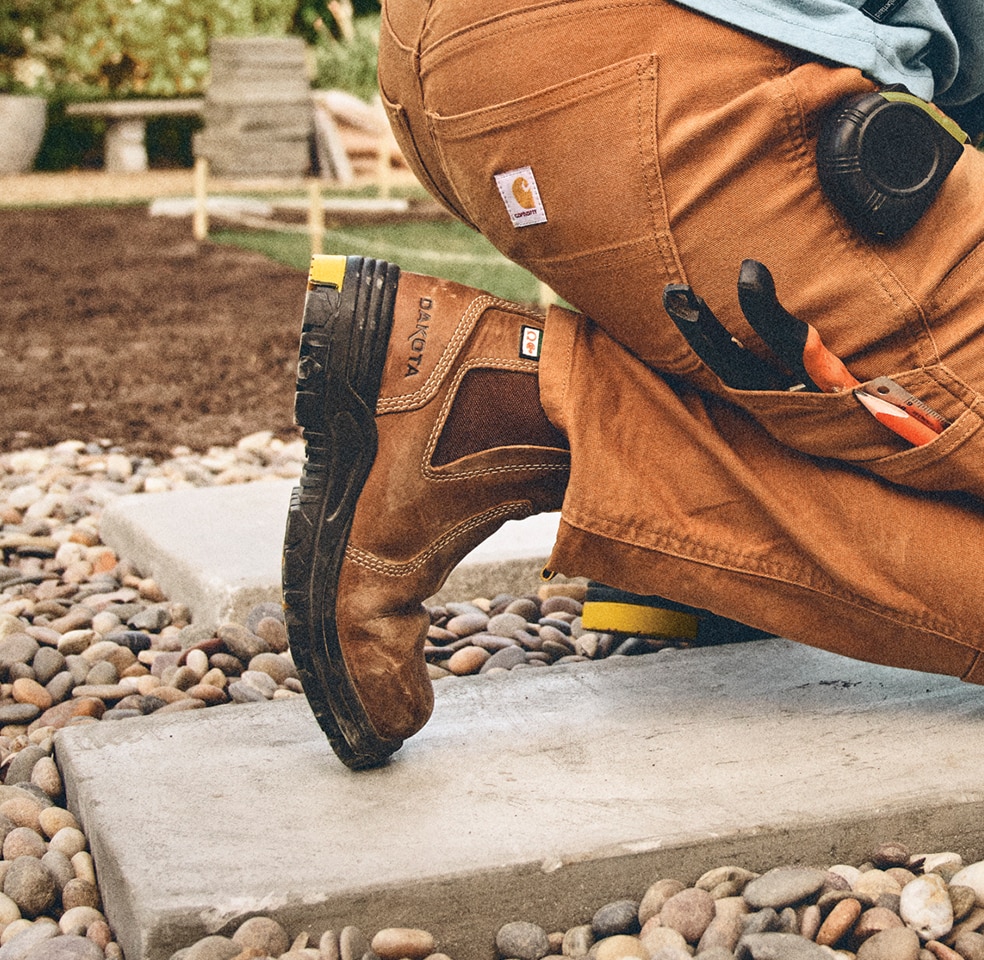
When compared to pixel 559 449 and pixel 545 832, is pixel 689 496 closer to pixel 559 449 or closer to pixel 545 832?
pixel 559 449

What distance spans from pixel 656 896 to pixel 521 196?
2.42 ft

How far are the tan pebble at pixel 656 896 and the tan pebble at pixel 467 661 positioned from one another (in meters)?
0.69

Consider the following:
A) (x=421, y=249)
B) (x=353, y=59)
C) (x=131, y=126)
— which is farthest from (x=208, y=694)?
(x=353, y=59)

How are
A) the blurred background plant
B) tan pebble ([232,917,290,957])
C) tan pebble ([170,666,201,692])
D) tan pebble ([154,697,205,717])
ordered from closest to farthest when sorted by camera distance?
tan pebble ([232,917,290,957]) < tan pebble ([154,697,205,717]) < tan pebble ([170,666,201,692]) < the blurred background plant

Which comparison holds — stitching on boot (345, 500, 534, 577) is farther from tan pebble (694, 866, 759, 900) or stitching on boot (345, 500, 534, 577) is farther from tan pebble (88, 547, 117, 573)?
tan pebble (88, 547, 117, 573)

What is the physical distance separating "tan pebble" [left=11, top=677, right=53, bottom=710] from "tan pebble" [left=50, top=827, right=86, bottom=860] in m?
0.43

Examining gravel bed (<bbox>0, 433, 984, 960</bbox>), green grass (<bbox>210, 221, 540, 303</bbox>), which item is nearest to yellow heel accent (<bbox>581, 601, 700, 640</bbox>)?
gravel bed (<bbox>0, 433, 984, 960</bbox>)

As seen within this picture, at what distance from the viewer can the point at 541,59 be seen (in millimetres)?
1341

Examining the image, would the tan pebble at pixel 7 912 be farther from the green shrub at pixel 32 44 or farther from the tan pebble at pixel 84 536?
the green shrub at pixel 32 44

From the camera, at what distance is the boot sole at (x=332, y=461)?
140 cm

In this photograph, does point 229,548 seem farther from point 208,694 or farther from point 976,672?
point 976,672

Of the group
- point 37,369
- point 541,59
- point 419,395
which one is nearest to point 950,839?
point 419,395

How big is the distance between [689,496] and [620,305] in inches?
8.8

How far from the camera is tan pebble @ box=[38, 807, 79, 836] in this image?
4.79 ft
